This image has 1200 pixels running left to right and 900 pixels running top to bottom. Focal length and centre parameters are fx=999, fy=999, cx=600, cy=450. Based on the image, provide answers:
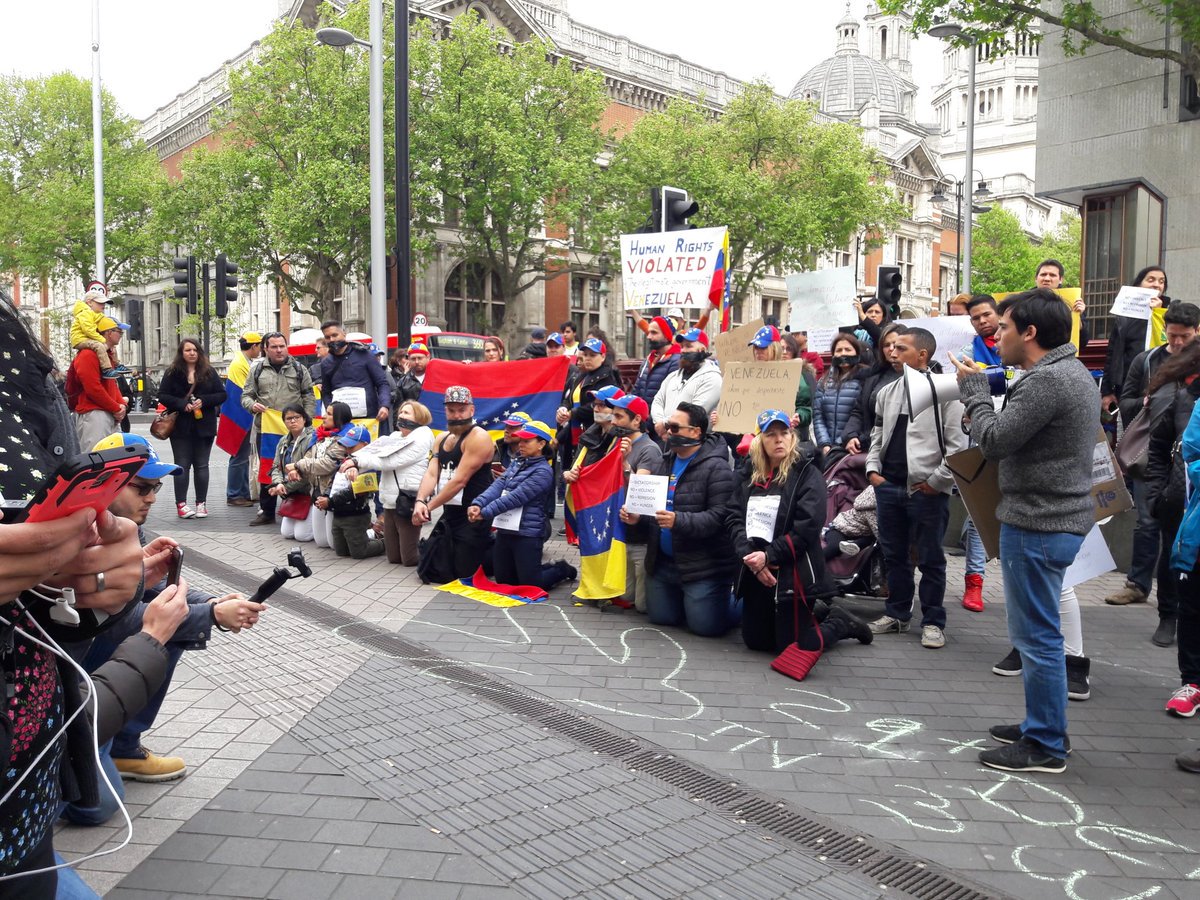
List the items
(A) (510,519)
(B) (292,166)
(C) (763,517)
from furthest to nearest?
(B) (292,166), (A) (510,519), (C) (763,517)

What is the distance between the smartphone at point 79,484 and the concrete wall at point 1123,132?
56.1 feet

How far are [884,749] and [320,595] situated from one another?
4602mm

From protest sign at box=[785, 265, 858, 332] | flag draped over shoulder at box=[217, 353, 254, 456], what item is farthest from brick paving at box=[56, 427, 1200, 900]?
flag draped over shoulder at box=[217, 353, 254, 456]

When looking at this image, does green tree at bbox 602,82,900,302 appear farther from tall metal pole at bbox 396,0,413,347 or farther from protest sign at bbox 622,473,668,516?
protest sign at bbox 622,473,668,516

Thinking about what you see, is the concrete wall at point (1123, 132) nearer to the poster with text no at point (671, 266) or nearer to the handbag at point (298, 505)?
the poster with text no at point (671, 266)

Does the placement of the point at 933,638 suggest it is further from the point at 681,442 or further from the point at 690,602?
the point at 681,442

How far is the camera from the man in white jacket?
8.23 meters

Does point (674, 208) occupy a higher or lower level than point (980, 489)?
higher

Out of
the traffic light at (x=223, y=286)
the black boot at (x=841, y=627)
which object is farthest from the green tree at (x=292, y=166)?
the black boot at (x=841, y=627)

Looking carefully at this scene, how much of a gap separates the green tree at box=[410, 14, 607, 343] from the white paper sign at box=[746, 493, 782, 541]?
27.8m

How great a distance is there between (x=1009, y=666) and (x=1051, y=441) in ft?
6.80

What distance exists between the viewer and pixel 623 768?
4422 mm

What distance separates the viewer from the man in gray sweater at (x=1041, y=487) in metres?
4.29

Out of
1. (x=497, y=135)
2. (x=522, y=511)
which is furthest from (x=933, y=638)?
(x=497, y=135)
